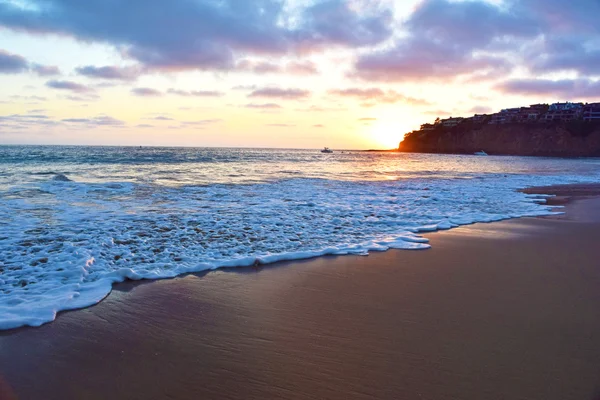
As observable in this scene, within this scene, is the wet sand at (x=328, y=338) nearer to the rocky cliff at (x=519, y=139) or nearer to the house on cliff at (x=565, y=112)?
the rocky cliff at (x=519, y=139)

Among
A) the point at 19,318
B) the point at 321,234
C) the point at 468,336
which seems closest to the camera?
the point at 468,336

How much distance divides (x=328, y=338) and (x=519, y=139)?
4073 inches

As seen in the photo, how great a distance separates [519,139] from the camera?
91.4 metres

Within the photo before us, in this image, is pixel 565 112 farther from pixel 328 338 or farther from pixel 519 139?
pixel 328 338

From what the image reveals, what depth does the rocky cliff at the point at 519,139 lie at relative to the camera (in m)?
80.9

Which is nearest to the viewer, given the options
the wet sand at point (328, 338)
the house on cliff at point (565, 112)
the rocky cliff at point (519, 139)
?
the wet sand at point (328, 338)

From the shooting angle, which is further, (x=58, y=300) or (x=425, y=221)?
(x=425, y=221)

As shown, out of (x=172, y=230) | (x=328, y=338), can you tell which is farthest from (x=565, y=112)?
(x=328, y=338)

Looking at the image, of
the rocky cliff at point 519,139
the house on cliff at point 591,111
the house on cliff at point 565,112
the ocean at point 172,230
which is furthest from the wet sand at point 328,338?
the house on cliff at point 591,111

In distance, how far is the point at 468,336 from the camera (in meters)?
3.02

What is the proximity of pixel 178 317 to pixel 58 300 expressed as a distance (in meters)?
1.27

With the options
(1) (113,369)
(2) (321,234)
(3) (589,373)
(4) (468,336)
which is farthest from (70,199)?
(3) (589,373)

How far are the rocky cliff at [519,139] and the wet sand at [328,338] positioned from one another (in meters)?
94.7

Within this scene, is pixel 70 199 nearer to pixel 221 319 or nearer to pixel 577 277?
pixel 221 319
